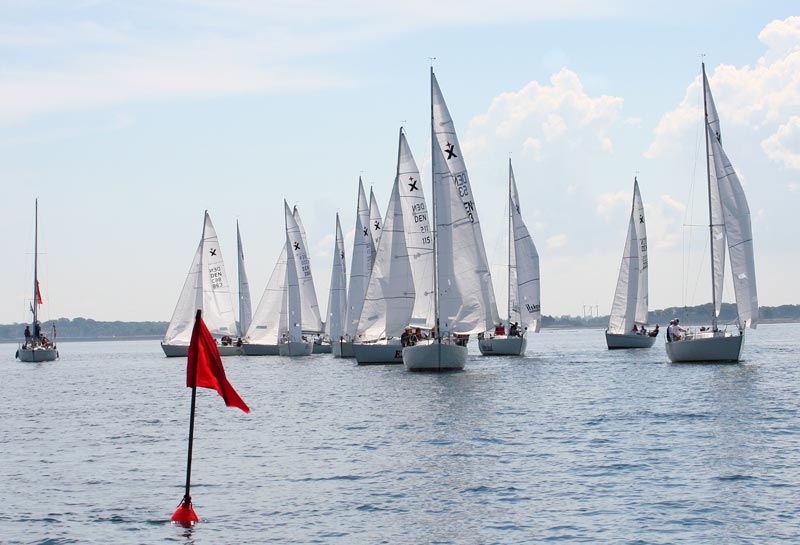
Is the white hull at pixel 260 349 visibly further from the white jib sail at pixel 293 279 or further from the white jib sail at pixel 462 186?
the white jib sail at pixel 462 186

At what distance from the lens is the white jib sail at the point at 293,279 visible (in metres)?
85.2

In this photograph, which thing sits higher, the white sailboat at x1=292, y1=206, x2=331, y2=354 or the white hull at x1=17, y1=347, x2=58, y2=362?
the white sailboat at x1=292, y1=206, x2=331, y2=354

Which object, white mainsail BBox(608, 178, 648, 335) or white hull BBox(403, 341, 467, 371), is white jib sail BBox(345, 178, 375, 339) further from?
white hull BBox(403, 341, 467, 371)

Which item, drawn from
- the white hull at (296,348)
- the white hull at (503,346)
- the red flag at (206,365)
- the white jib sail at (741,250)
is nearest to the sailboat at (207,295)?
the white hull at (296,348)

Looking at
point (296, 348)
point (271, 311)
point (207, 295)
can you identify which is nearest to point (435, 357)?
point (296, 348)

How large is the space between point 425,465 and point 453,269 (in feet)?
88.1

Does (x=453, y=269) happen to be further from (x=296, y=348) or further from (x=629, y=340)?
(x=296, y=348)

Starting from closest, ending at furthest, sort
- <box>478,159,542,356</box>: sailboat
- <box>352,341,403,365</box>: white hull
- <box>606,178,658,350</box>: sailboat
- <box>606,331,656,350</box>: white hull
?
<box>352,341,403,365</box>: white hull
<box>478,159,542,356</box>: sailboat
<box>606,178,658,350</box>: sailboat
<box>606,331,656,350</box>: white hull

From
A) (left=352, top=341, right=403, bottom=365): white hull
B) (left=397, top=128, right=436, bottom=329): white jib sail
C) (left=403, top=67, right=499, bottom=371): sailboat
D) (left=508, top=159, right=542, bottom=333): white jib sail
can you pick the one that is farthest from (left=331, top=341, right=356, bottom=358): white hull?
(left=403, top=67, right=499, bottom=371): sailboat

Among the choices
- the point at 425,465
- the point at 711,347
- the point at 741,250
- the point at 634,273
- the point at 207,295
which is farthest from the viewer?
the point at 207,295

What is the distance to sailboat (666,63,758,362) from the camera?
2041 inches

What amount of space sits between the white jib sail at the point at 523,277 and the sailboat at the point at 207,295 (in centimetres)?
2404

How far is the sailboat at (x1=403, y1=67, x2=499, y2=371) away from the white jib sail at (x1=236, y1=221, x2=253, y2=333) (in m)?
46.5

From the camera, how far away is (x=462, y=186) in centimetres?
5288
